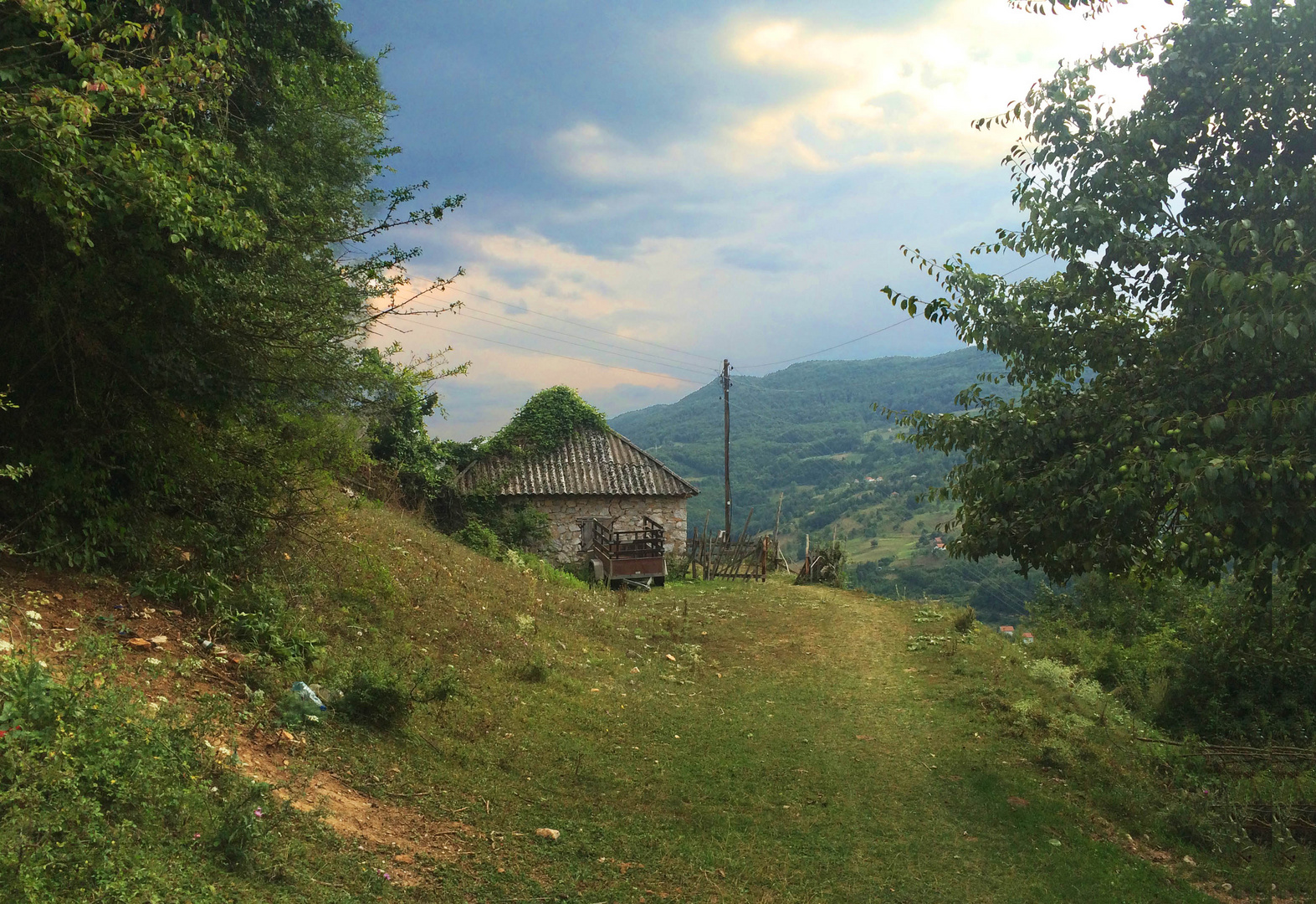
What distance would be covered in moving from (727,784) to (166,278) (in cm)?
662

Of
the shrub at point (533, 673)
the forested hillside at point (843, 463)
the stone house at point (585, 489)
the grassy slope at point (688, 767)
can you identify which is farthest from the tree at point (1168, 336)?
the forested hillside at point (843, 463)

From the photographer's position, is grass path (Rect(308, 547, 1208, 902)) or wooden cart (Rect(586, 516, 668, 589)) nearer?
grass path (Rect(308, 547, 1208, 902))

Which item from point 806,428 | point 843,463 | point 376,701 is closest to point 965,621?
point 376,701

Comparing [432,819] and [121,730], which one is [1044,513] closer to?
[432,819]

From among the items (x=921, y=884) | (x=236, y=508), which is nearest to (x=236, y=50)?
(x=236, y=508)

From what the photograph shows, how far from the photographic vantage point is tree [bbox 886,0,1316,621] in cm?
598

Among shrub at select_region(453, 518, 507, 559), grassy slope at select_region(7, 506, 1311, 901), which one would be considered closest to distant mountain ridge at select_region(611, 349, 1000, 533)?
shrub at select_region(453, 518, 507, 559)

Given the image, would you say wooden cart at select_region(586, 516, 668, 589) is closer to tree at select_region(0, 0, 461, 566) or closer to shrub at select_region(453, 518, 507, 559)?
shrub at select_region(453, 518, 507, 559)

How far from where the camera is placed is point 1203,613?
12.9 meters

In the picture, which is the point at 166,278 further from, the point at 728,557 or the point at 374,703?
the point at 728,557

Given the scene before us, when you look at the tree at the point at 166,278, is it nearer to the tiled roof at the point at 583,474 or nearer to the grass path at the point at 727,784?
the grass path at the point at 727,784

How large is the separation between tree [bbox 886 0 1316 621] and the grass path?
8.20 ft

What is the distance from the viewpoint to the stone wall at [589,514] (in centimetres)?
2514

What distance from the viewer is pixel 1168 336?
7430 millimetres
